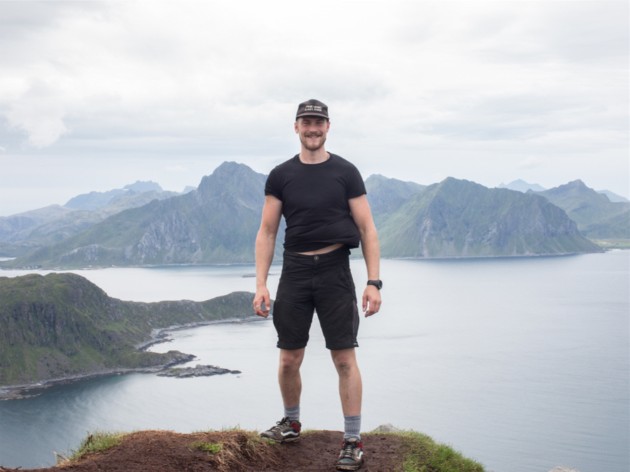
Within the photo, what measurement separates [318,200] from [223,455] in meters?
4.15

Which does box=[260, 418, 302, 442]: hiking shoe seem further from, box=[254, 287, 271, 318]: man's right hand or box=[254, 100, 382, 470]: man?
box=[254, 287, 271, 318]: man's right hand

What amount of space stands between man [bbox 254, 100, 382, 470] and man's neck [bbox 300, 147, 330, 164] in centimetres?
2

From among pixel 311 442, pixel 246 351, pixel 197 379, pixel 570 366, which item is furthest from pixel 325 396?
pixel 311 442

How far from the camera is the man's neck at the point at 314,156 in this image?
10.5 m

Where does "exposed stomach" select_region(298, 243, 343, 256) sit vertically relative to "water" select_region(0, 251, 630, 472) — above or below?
above

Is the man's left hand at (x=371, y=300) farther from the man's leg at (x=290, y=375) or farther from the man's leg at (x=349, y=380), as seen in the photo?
the man's leg at (x=290, y=375)

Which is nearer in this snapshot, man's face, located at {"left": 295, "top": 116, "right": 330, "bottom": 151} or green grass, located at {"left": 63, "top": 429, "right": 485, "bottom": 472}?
green grass, located at {"left": 63, "top": 429, "right": 485, "bottom": 472}

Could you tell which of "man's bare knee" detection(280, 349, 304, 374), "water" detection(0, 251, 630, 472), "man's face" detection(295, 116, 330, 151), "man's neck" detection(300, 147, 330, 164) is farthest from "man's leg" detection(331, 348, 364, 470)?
"water" detection(0, 251, 630, 472)

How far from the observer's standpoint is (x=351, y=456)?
1026 centimetres

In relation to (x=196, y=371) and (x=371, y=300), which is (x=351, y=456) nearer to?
(x=371, y=300)

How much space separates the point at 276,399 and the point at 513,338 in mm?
85082

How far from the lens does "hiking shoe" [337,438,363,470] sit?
1016cm

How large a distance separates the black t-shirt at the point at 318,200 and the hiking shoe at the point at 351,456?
3121mm

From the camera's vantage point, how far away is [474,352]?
174375mm
